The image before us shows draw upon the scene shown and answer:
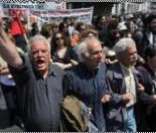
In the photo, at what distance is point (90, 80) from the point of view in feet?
15.2

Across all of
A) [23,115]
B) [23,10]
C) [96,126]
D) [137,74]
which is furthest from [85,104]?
[23,10]

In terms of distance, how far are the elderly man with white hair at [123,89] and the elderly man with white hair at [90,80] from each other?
211 millimetres

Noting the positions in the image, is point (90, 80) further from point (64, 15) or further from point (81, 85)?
point (64, 15)

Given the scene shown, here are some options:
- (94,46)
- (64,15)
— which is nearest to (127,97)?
(94,46)

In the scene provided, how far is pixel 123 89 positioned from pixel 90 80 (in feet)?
1.45

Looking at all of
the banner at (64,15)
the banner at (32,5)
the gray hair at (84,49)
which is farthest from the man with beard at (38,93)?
the banner at (64,15)

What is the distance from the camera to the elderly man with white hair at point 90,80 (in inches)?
180

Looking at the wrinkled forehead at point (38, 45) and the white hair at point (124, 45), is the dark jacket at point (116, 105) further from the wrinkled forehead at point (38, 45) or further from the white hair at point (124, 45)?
the wrinkled forehead at point (38, 45)

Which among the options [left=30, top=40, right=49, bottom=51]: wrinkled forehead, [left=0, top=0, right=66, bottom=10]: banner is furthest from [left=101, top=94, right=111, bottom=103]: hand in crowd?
[left=0, top=0, right=66, bottom=10]: banner

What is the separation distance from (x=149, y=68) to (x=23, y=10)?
25.0ft

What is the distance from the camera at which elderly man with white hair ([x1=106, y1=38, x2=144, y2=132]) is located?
193 inches

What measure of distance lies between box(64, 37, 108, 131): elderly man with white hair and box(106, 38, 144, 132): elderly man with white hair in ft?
0.69

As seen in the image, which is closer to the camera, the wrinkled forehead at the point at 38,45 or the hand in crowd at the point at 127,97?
the wrinkled forehead at the point at 38,45

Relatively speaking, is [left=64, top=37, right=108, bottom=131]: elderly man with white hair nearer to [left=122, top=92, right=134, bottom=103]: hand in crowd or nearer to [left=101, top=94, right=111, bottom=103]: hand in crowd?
[left=101, top=94, right=111, bottom=103]: hand in crowd
